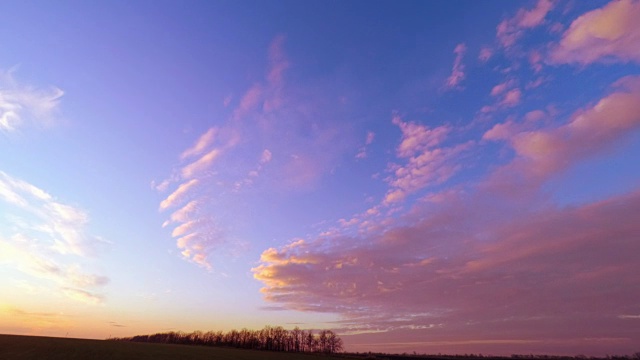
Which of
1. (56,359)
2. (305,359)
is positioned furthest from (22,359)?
(305,359)

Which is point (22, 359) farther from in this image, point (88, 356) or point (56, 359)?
point (88, 356)

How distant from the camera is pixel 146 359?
76.9 metres

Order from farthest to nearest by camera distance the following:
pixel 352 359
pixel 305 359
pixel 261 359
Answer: pixel 352 359 < pixel 305 359 < pixel 261 359

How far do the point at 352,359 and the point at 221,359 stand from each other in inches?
2216

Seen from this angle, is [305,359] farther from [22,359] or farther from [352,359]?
[22,359]

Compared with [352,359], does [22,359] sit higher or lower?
higher

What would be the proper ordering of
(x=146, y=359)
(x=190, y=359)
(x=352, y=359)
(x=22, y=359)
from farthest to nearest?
(x=352, y=359) < (x=190, y=359) < (x=146, y=359) < (x=22, y=359)

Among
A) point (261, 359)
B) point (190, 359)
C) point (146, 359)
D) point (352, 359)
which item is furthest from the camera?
point (352, 359)

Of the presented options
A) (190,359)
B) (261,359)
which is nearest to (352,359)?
(261,359)

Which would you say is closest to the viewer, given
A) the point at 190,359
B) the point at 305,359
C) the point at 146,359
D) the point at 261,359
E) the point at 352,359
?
the point at 146,359

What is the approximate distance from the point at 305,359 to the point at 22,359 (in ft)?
244

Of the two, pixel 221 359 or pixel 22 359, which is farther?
pixel 221 359

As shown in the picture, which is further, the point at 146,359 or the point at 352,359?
the point at 352,359

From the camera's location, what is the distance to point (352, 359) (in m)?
131
